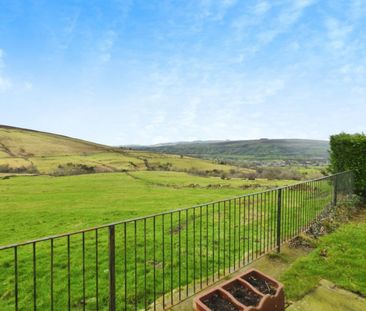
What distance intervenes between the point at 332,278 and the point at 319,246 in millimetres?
1451

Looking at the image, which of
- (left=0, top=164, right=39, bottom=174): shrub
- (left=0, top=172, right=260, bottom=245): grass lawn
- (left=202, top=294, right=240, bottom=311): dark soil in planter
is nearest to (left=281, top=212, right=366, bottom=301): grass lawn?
(left=202, top=294, right=240, bottom=311): dark soil in planter

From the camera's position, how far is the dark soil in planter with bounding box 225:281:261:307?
→ 3054 mm

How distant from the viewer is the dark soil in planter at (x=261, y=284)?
329cm

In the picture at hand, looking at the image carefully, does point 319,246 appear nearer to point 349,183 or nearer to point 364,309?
point 364,309

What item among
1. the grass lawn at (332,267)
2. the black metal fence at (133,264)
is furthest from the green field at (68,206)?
the grass lawn at (332,267)

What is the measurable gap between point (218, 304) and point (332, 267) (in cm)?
271

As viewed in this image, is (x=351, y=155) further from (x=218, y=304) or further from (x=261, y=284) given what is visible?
(x=218, y=304)

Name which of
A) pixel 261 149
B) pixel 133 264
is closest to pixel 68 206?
pixel 133 264

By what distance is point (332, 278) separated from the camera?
4.38 m

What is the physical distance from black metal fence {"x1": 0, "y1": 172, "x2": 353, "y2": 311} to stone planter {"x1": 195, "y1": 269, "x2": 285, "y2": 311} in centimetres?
82

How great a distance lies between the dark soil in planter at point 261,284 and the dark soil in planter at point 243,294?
16cm

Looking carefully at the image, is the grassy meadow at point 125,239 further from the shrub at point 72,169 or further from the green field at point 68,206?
the shrub at point 72,169

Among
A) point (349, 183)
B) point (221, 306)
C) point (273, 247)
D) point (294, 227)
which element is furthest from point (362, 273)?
point (349, 183)

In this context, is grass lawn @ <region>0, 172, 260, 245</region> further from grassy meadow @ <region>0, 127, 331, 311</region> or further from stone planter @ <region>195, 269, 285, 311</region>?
stone planter @ <region>195, 269, 285, 311</region>
